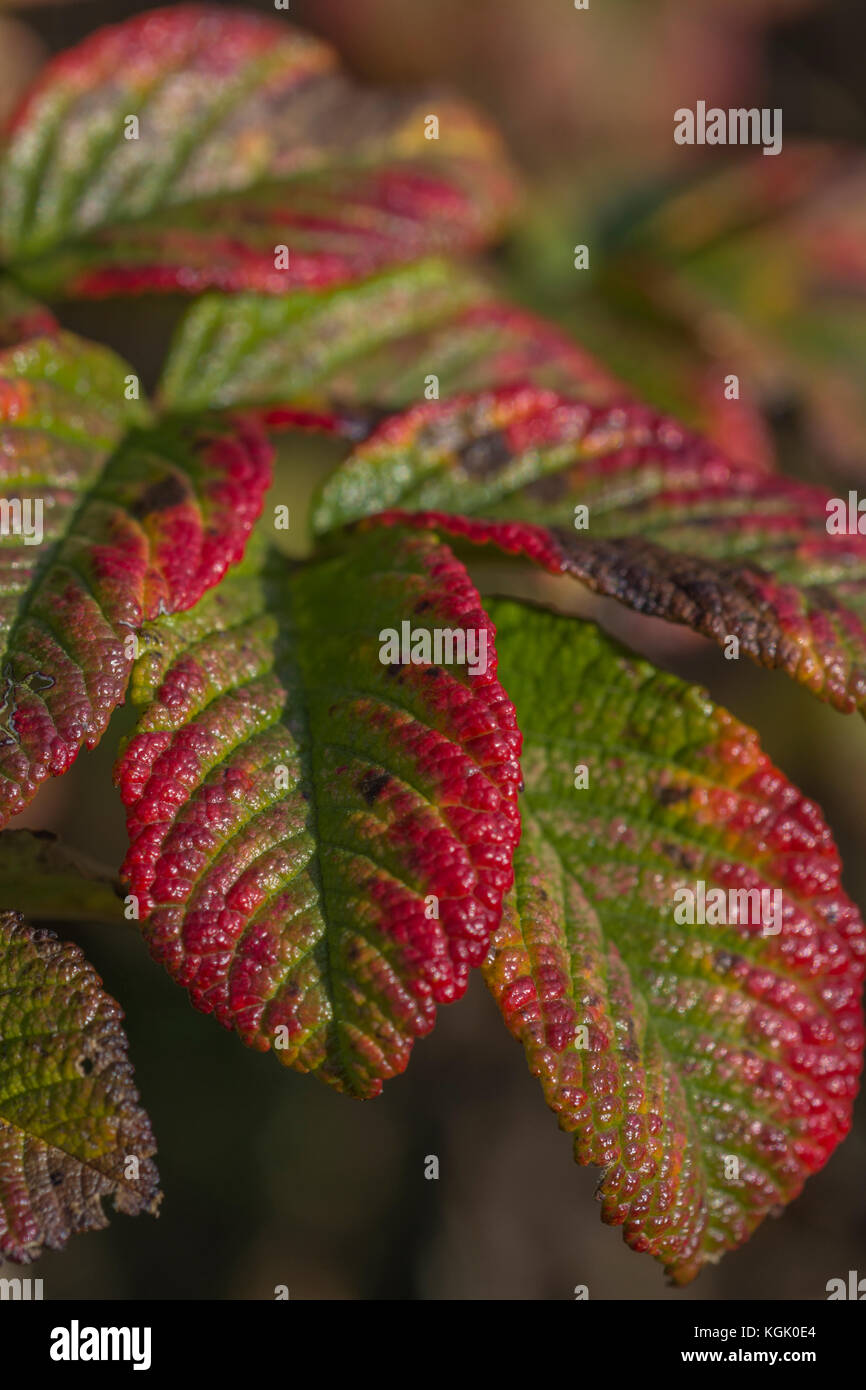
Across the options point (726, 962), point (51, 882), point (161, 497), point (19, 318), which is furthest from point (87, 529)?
point (726, 962)

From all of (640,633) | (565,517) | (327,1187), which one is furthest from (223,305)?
(327,1187)

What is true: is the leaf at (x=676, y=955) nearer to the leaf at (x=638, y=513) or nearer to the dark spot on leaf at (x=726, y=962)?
the dark spot on leaf at (x=726, y=962)

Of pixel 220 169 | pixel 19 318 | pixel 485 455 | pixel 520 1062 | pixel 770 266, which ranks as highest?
pixel 770 266

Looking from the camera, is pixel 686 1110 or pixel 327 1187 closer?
pixel 686 1110

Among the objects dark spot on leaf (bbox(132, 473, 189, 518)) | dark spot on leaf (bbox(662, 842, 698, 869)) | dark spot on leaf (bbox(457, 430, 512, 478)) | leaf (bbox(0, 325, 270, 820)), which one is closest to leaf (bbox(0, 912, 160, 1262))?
leaf (bbox(0, 325, 270, 820))

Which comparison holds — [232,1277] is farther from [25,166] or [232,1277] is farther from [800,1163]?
[25,166]

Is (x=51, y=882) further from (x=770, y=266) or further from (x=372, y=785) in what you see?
(x=770, y=266)
